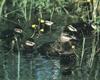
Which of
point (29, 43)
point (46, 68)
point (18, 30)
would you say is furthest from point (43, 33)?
point (46, 68)

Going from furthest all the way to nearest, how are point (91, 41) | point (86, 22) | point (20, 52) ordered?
point (86, 22), point (91, 41), point (20, 52)

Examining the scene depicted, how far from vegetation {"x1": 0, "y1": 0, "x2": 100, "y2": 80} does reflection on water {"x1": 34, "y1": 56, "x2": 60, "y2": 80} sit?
3 centimetres

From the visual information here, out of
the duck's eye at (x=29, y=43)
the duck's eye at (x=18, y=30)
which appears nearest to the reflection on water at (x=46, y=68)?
the duck's eye at (x=29, y=43)

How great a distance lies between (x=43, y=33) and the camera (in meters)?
5.91

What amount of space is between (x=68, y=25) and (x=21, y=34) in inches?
25.5

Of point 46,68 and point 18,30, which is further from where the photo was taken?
point 18,30

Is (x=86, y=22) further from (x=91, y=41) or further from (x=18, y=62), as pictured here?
(x=18, y=62)

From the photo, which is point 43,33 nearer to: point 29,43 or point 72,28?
point 72,28

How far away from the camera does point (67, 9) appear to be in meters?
6.51

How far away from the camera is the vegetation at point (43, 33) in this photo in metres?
4.90

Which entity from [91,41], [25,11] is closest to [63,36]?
[91,41]

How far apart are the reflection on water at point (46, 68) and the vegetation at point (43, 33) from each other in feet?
0.11

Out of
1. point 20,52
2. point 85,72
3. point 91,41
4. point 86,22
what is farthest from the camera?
point 86,22

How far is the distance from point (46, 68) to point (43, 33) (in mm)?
1056
